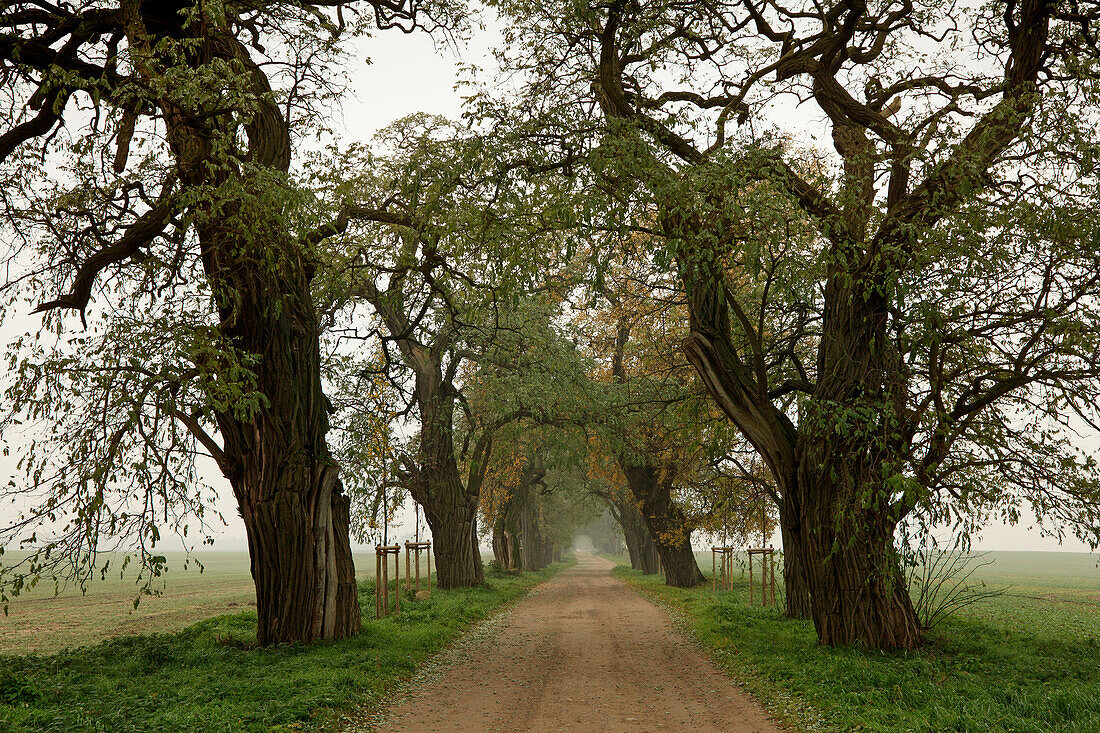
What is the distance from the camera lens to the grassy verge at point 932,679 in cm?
659

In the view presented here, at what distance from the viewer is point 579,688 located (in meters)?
9.14

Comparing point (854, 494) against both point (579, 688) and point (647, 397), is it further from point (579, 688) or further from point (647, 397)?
point (647, 397)

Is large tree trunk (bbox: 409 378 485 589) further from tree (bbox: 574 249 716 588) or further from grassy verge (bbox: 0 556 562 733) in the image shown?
grassy verge (bbox: 0 556 562 733)

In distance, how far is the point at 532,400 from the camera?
18781 millimetres

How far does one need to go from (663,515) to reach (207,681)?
1808 centimetres

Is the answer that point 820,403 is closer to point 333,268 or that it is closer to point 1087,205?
point 1087,205

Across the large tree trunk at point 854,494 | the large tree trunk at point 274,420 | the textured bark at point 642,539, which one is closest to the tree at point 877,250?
the large tree trunk at point 854,494

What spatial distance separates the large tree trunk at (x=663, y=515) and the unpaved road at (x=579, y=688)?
9.59 meters

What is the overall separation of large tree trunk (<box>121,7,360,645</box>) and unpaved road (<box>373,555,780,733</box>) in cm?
248

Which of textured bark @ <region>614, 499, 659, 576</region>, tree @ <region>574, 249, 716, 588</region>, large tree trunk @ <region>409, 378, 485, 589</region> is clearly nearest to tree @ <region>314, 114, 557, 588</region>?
large tree trunk @ <region>409, 378, 485, 589</region>

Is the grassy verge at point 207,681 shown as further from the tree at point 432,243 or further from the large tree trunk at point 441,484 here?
the large tree trunk at point 441,484

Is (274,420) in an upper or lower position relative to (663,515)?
upper

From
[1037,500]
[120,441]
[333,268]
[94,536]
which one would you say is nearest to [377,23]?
[333,268]

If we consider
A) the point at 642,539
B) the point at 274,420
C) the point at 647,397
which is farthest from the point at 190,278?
the point at 642,539
